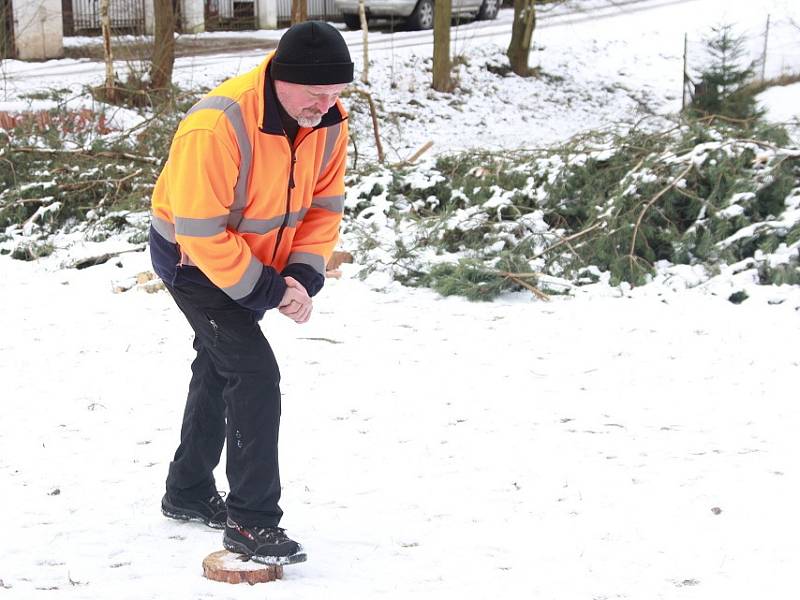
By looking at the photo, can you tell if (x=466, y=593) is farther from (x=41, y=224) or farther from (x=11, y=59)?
(x=11, y=59)

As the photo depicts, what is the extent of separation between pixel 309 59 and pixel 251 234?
605 millimetres

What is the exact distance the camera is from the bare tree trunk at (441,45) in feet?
65.9

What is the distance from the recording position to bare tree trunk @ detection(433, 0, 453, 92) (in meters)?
20.1

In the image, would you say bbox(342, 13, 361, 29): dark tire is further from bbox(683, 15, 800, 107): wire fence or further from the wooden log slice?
the wooden log slice

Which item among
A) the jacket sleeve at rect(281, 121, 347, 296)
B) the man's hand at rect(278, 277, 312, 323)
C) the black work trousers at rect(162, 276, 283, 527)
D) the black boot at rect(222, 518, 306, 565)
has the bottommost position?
the black boot at rect(222, 518, 306, 565)

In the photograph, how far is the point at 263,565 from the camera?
3.57 m

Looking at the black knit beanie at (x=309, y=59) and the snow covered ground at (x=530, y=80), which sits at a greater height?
the black knit beanie at (x=309, y=59)

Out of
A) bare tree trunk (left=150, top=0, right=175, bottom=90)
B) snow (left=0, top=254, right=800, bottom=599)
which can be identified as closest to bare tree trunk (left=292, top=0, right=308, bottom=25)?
bare tree trunk (left=150, top=0, right=175, bottom=90)

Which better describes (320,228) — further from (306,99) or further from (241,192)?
(306,99)

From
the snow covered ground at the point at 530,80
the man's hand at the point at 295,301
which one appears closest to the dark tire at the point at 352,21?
the snow covered ground at the point at 530,80

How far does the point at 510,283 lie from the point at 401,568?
4.43 metres

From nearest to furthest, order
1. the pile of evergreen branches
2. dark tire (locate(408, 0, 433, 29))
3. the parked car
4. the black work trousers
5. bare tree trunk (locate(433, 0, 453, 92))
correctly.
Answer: the black work trousers < the pile of evergreen branches < bare tree trunk (locate(433, 0, 453, 92)) < the parked car < dark tire (locate(408, 0, 433, 29))

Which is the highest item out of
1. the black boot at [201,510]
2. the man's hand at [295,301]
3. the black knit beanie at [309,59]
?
the black knit beanie at [309,59]

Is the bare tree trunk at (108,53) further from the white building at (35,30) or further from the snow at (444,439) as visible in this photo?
the white building at (35,30)
